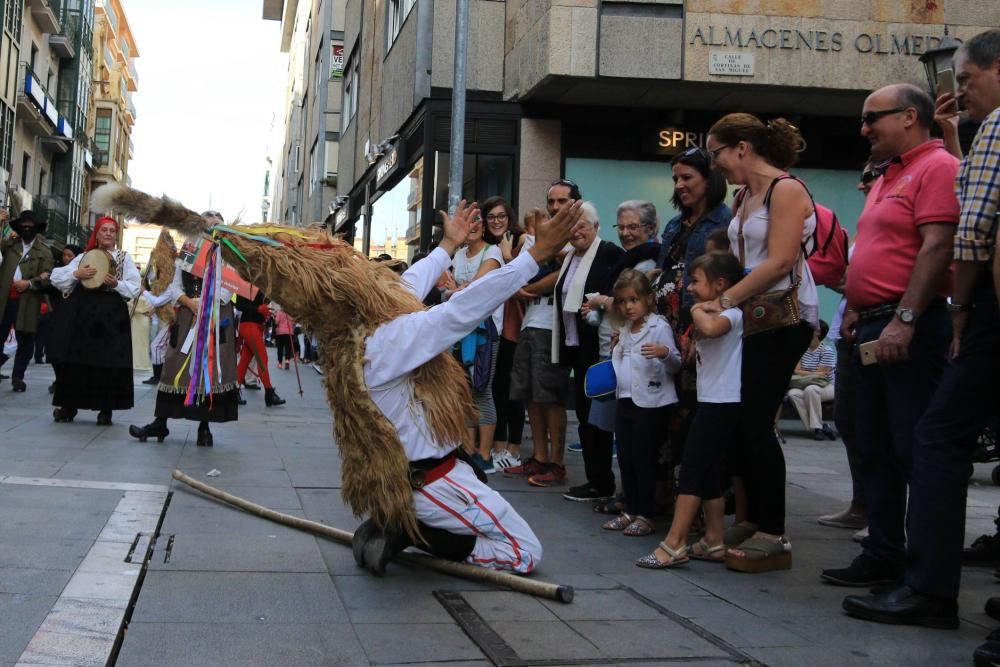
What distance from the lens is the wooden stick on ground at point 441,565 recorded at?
400cm

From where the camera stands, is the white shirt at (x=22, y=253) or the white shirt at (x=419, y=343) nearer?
the white shirt at (x=419, y=343)

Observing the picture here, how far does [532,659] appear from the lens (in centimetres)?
329

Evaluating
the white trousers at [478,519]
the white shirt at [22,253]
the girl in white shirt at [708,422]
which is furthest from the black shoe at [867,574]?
the white shirt at [22,253]

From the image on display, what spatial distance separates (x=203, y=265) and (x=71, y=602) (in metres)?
1.45

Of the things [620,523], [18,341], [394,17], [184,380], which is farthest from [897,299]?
[394,17]

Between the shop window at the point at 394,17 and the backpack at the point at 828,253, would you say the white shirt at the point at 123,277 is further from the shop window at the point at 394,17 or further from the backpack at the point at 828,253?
the shop window at the point at 394,17

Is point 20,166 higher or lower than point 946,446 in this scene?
higher

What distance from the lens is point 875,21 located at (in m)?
13.8

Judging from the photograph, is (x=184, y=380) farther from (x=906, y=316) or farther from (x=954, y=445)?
(x=954, y=445)

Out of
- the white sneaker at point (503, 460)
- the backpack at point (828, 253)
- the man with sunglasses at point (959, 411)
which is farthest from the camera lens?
the white sneaker at point (503, 460)

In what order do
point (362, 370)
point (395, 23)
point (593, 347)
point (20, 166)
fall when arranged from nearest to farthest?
point (362, 370) → point (593, 347) → point (395, 23) → point (20, 166)

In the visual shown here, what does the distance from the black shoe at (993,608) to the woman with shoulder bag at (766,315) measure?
0.94 meters

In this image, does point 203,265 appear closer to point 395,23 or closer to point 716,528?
point 716,528

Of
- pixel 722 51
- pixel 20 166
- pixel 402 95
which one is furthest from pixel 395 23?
pixel 20 166
